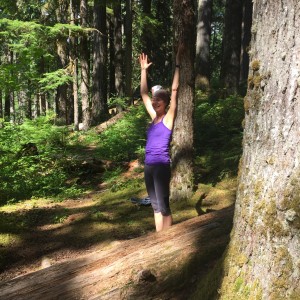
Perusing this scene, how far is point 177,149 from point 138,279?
4304 mm

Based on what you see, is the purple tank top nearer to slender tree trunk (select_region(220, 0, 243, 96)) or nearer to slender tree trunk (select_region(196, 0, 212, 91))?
slender tree trunk (select_region(220, 0, 243, 96))

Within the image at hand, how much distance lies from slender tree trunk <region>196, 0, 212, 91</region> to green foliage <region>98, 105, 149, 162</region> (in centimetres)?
357

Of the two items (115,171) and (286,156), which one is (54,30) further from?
(286,156)

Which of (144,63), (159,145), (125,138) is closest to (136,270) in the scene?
(159,145)

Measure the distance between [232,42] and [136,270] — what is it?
48.2 ft

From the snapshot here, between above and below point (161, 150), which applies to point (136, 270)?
below

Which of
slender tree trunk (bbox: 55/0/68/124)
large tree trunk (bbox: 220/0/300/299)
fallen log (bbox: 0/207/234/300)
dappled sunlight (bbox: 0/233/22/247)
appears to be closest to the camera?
large tree trunk (bbox: 220/0/300/299)

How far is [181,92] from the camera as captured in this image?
22.5ft

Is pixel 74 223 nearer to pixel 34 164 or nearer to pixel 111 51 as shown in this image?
A: pixel 34 164

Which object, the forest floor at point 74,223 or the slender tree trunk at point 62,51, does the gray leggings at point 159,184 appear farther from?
the slender tree trunk at point 62,51

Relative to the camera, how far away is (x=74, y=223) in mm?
6992

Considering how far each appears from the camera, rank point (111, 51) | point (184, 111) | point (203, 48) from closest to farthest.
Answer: point (184, 111), point (203, 48), point (111, 51)

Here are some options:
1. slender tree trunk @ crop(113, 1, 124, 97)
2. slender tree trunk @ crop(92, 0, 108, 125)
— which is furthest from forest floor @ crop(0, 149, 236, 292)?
slender tree trunk @ crop(113, 1, 124, 97)

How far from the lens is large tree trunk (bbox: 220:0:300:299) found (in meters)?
1.98
